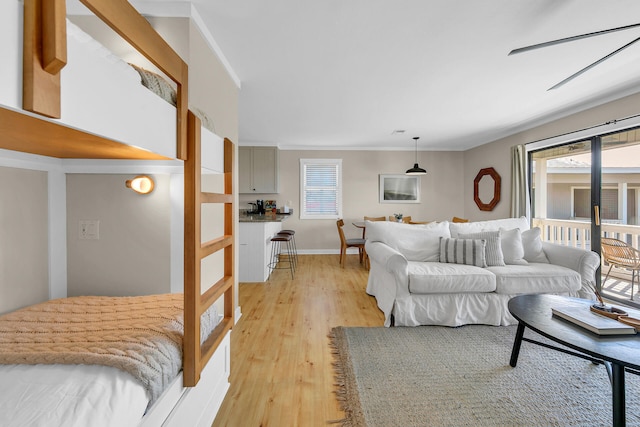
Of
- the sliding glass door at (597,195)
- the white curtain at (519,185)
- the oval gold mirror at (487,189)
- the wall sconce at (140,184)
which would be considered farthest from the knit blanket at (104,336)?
the oval gold mirror at (487,189)

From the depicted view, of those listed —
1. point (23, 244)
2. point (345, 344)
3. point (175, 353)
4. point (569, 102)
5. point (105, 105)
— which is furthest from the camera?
point (569, 102)

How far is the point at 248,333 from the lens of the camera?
8.21 ft

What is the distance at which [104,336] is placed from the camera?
1.01m

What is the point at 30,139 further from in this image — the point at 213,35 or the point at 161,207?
the point at 213,35

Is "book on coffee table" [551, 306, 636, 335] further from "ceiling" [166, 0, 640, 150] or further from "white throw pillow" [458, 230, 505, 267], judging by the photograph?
"ceiling" [166, 0, 640, 150]

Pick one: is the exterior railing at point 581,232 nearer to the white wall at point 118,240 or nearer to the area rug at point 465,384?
the area rug at point 465,384

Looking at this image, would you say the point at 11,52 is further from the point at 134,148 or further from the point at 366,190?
the point at 366,190

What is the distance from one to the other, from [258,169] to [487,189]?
A: 4822 millimetres

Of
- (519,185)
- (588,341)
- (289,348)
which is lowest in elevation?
(289,348)

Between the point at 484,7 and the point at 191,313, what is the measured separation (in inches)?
97.9

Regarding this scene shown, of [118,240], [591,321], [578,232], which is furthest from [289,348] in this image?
[578,232]

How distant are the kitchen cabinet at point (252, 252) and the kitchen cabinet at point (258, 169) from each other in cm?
196

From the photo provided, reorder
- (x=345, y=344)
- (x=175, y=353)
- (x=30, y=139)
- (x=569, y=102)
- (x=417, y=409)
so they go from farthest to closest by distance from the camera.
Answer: (x=569, y=102)
(x=345, y=344)
(x=417, y=409)
(x=175, y=353)
(x=30, y=139)

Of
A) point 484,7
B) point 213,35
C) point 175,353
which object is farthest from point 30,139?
point 484,7
